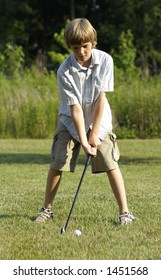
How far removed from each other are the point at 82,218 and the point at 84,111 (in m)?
0.94

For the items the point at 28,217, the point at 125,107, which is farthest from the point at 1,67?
the point at 28,217

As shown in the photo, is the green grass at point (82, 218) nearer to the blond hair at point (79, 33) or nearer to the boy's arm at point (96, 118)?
the boy's arm at point (96, 118)

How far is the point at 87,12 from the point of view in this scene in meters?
41.1

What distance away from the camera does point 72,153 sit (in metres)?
5.55

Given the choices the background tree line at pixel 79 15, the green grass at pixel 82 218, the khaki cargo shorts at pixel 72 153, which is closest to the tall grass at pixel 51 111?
the green grass at pixel 82 218

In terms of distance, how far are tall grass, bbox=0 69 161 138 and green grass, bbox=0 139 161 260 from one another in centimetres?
656

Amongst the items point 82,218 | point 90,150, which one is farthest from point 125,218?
point 90,150

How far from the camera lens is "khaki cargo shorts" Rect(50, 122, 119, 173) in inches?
216

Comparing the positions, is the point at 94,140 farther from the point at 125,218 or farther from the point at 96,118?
the point at 125,218

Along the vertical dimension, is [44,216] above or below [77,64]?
below

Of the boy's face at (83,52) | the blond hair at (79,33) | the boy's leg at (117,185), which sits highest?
the blond hair at (79,33)

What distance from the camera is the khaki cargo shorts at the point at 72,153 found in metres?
5.48

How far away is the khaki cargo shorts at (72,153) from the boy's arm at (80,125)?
0.78 ft

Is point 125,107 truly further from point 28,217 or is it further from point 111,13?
point 111,13
